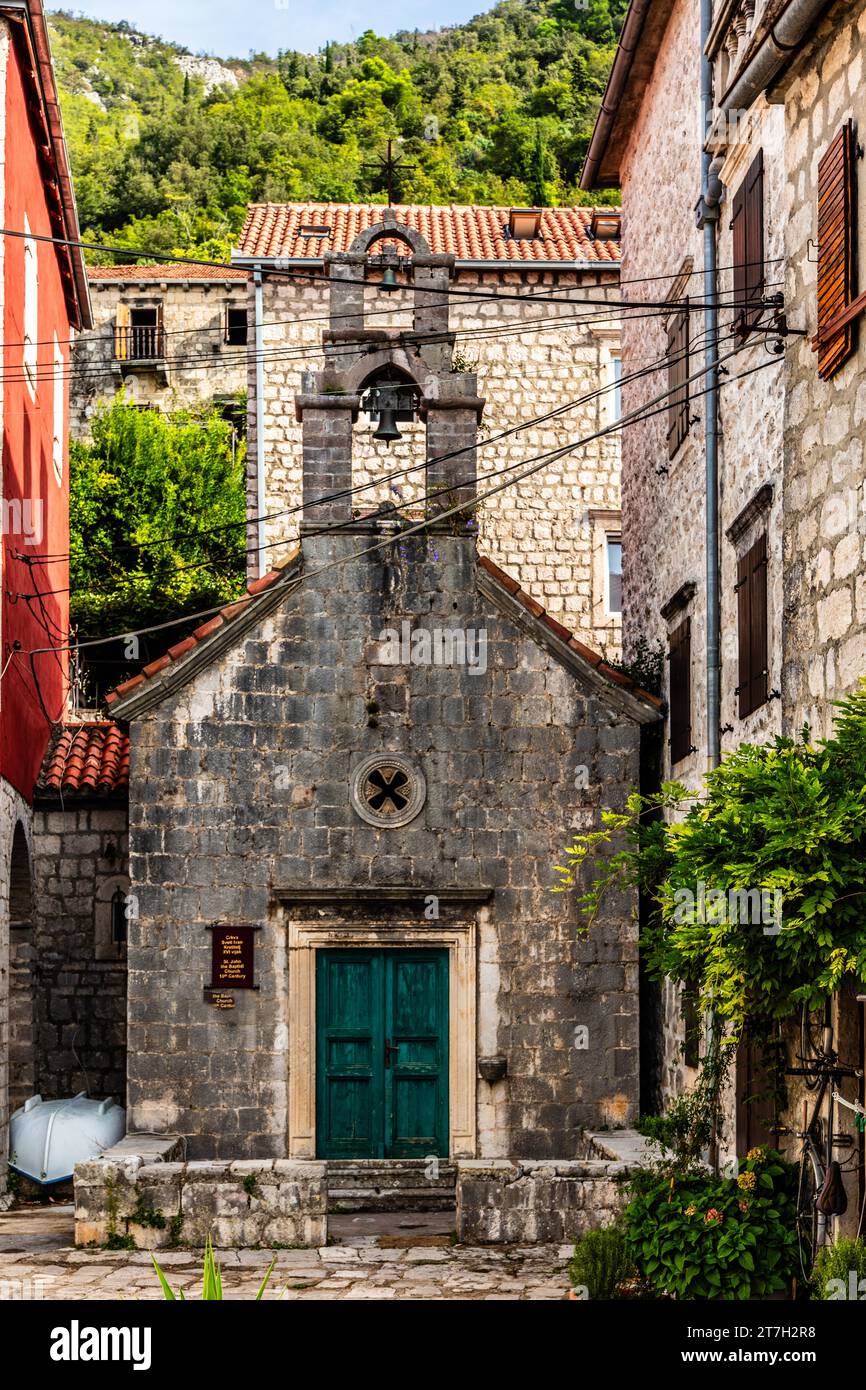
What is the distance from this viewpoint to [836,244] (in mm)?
8359

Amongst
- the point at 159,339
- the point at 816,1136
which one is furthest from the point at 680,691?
the point at 159,339

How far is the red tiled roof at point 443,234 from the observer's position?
26.4 m

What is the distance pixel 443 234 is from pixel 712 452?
48.5 feet

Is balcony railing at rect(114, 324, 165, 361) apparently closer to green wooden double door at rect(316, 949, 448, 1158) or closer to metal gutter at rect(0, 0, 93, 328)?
metal gutter at rect(0, 0, 93, 328)

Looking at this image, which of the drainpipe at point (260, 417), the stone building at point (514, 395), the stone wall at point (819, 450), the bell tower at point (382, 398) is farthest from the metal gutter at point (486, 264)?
the stone wall at point (819, 450)

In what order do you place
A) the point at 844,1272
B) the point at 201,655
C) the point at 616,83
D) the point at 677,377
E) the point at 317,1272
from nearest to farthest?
the point at 844,1272
the point at 317,1272
the point at 201,655
the point at 677,377
the point at 616,83

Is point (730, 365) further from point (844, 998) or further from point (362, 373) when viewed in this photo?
point (844, 998)

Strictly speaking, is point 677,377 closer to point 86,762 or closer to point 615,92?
point 615,92

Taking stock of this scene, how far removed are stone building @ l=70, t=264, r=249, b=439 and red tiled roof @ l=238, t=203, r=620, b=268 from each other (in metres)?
17.8

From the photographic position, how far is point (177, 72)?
94.8 meters

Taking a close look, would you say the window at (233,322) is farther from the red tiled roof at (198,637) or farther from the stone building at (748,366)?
the red tiled roof at (198,637)
